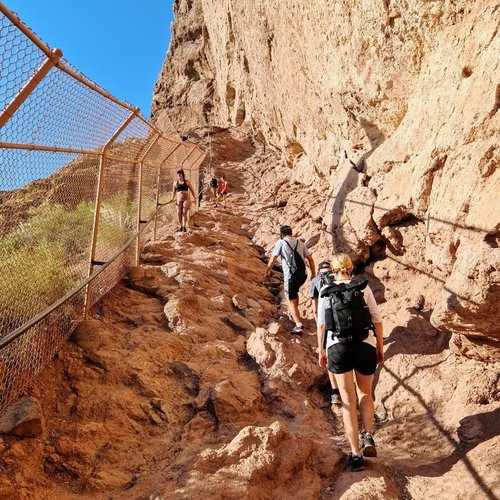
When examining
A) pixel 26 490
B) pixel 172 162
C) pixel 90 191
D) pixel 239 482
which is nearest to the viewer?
pixel 26 490

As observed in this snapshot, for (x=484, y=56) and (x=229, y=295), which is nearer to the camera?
(x=484, y=56)

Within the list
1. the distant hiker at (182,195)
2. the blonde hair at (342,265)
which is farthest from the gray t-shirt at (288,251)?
the distant hiker at (182,195)

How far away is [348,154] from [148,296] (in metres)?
4.77

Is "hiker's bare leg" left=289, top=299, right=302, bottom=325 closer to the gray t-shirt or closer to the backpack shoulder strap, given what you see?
the gray t-shirt

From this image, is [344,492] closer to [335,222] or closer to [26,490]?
[26,490]

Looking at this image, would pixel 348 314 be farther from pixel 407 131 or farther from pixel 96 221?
pixel 407 131

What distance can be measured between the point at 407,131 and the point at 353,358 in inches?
156

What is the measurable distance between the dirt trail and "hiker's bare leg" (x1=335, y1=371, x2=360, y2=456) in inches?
8.5

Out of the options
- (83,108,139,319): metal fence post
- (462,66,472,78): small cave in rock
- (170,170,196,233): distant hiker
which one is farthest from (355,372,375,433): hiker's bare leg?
(170,170,196,233): distant hiker

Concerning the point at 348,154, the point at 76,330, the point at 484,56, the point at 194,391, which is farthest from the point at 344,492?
the point at 348,154

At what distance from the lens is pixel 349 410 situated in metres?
3.37

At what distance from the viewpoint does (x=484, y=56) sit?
479cm

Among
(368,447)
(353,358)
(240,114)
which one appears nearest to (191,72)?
(240,114)

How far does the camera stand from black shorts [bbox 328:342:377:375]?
11.4 ft
